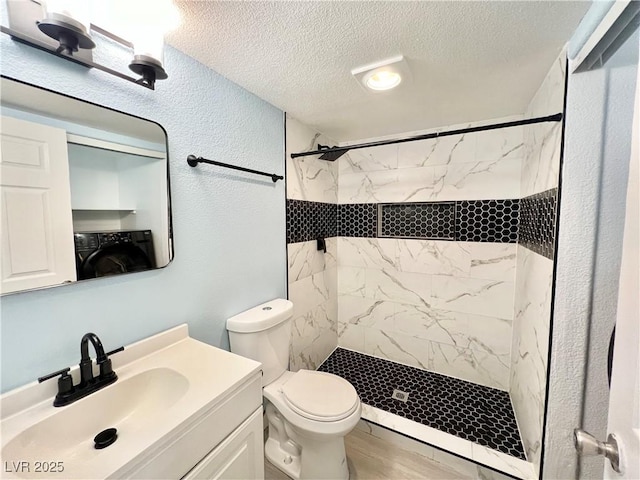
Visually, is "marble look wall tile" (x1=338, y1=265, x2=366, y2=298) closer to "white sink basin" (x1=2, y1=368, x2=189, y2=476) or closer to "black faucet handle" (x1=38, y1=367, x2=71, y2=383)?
"white sink basin" (x1=2, y1=368, x2=189, y2=476)

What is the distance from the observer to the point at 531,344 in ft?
4.85

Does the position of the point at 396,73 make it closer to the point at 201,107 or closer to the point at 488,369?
the point at 201,107

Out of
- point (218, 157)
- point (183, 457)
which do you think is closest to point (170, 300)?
point (183, 457)

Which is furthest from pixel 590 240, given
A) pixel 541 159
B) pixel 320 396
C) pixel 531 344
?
pixel 320 396

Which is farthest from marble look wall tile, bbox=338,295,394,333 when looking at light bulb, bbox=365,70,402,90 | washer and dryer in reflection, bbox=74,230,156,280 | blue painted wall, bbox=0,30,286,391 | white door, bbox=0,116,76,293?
white door, bbox=0,116,76,293

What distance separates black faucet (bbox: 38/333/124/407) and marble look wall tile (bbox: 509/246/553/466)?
181 centimetres

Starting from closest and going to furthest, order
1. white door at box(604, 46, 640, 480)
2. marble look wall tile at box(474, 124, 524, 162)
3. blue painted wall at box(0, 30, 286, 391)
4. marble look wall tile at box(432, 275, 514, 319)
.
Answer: white door at box(604, 46, 640, 480), blue painted wall at box(0, 30, 286, 391), marble look wall tile at box(474, 124, 524, 162), marble look wall tile at box(432, 275, 514, 319)

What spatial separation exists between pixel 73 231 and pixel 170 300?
0.46 m

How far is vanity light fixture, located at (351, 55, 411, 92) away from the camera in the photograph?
4.22ft

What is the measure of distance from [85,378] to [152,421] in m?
0.32

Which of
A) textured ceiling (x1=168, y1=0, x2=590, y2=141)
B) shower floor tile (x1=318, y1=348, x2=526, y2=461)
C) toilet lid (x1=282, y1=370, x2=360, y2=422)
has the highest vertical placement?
textured ceiling (x1=168, y1=0, x2=590, y2=141)

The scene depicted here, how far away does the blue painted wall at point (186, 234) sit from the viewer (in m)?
0.85

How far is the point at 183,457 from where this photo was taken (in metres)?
0.81

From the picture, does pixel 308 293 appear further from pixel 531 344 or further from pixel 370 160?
pixel 531 344
